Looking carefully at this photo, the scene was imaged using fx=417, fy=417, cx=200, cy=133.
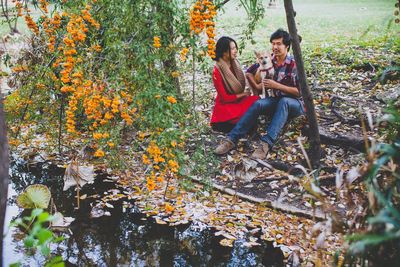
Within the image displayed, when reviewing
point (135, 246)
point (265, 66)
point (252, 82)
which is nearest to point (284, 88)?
point (265, 66)

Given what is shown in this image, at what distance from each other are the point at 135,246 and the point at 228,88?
90.7 inches

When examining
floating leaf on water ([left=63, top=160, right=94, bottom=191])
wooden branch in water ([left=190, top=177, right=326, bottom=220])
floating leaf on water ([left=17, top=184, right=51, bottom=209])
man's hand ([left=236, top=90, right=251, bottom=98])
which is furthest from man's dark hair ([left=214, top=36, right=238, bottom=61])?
floating leaf on water ([left=17, top=184, right=51, bottom=209])

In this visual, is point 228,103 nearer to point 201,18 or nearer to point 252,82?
point 252,82

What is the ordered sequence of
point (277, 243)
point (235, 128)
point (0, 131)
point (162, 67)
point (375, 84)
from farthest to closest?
point (375, 84) < point (235, 128) < point (277, 243) < point (162, 67) < point (0, 131)

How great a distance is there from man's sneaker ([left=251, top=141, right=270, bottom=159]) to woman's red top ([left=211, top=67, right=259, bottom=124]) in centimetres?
55

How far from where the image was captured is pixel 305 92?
4.18 m

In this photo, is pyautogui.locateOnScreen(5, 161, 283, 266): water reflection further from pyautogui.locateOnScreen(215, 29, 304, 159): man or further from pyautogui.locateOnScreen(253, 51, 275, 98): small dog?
pyautogui.locateOnScreen(253, 51, 275, 98): small dog

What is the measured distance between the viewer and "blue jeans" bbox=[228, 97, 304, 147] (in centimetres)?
454

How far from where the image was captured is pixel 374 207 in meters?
1.80

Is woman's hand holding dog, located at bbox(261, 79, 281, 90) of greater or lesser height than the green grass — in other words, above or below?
below

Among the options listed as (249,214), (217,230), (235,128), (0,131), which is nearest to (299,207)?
(249,214)

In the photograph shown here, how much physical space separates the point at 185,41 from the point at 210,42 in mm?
235

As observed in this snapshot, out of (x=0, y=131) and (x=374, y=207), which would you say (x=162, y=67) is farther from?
(x=374, y=207)

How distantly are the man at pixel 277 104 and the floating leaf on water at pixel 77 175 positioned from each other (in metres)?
1.43
